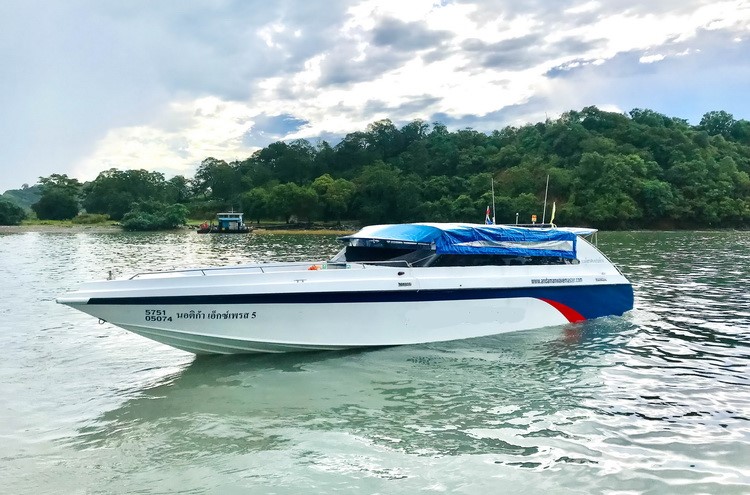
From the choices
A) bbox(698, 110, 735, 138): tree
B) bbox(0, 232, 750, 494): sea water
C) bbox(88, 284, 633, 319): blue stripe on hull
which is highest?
bbox(698, 110, 735, 138): tree

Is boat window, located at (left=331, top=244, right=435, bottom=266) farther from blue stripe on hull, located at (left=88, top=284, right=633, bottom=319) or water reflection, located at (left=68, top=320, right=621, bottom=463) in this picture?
water reflection, located at (left=68, top=320, right=621, bottom=463)

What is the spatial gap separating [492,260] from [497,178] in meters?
99.3

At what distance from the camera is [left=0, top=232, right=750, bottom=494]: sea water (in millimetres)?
5801

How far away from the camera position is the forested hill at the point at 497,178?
291 feet

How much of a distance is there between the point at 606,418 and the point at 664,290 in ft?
44.5

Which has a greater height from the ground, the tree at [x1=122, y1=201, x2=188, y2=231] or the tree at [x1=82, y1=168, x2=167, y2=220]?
the tree at [x1=82, y1=168, x2=167, y2=220]

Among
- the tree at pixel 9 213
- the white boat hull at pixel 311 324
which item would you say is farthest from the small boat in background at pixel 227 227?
the white boat hull at pixel 311 324

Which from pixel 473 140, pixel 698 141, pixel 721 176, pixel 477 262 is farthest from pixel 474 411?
pixel 473 140

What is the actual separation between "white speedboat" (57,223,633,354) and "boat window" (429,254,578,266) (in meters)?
0.02

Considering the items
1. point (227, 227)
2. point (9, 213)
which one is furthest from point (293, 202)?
point (9, 213)

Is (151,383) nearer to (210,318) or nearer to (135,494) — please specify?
(210,318)

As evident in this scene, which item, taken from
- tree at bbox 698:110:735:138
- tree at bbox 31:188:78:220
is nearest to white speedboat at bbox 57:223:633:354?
tree at bbox 31:188:78:220

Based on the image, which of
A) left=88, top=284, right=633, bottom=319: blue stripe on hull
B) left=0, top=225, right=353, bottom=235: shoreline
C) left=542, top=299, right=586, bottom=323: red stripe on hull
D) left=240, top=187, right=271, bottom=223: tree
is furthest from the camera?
left=240, top=187, right=271, bottom=223: tree

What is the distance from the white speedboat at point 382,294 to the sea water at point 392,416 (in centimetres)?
43
